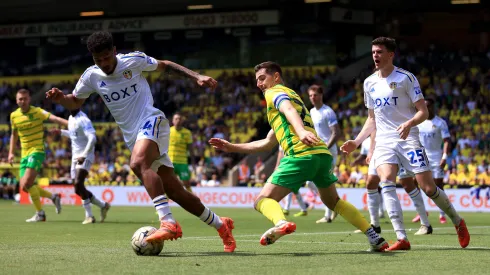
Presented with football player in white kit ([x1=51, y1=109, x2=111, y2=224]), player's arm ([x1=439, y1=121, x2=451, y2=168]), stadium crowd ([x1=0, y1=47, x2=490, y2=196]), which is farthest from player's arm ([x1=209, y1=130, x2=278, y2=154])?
stadium crowd ([x1=0, y1=47, x2=490, y2=196])

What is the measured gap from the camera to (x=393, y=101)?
34.3ft

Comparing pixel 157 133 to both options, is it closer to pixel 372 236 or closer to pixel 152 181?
pixel 152 181

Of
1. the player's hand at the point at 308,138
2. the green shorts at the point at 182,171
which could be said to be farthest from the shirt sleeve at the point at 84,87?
the green shorts at the point at 182,171

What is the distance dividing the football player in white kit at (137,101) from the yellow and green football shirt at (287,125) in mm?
722

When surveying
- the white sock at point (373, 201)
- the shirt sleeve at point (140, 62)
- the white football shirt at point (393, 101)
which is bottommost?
the white sock at point (373, 201)

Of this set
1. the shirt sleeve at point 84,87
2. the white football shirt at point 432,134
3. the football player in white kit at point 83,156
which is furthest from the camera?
the football player in white kit at point 83,156

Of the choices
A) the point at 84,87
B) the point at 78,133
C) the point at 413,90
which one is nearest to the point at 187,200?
the point at 84,87

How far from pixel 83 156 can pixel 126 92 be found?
28.7 ft

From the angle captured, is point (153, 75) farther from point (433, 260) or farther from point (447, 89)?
point (433, 260)

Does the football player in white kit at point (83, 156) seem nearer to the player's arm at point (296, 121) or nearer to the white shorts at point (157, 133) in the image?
the white shorts at point (157, 133)

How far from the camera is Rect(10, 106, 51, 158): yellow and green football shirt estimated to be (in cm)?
1761

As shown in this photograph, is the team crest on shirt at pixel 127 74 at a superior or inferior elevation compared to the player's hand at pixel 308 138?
superior

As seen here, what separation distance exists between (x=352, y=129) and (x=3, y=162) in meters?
14.3

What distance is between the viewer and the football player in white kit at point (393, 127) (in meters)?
10.4
